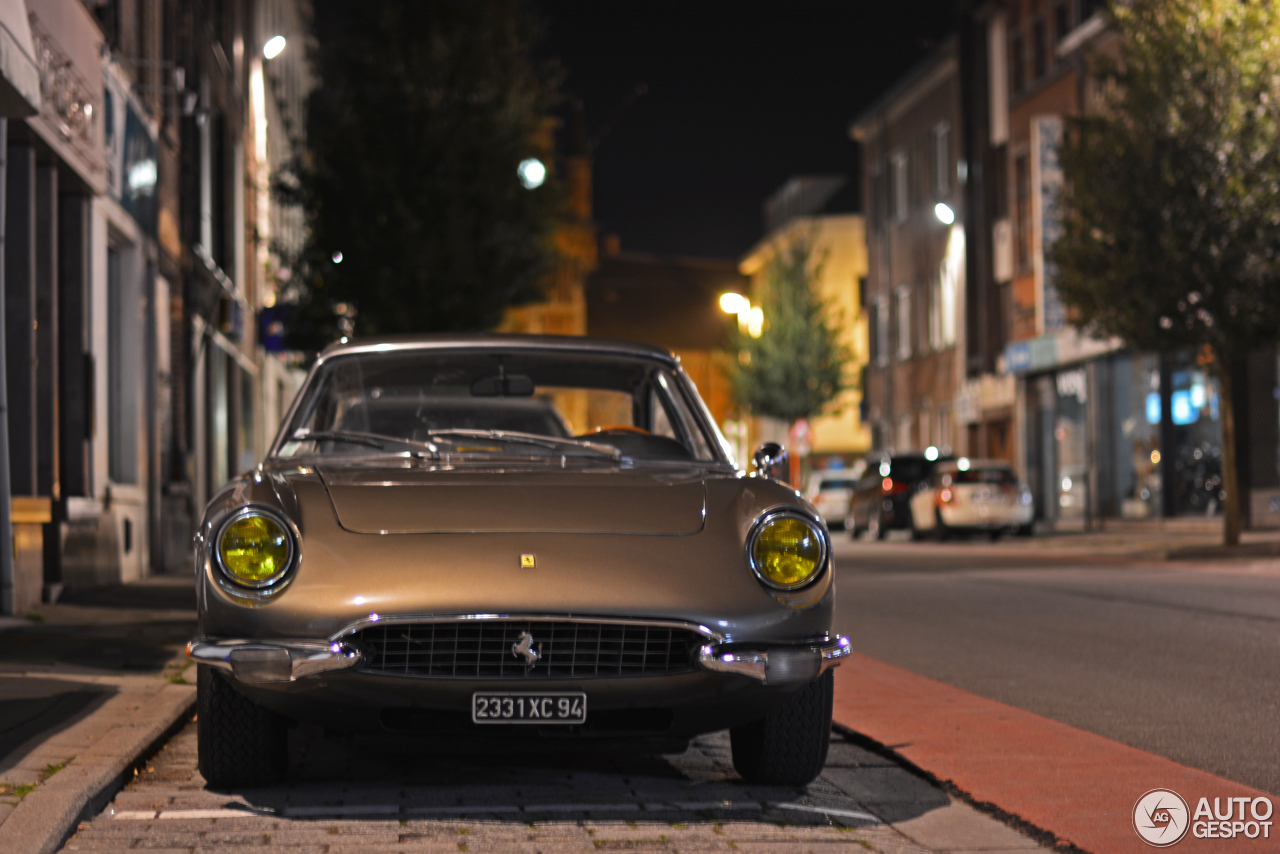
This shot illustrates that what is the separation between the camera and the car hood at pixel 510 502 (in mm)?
5297

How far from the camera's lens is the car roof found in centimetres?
679

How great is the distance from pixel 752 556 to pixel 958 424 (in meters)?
40.9

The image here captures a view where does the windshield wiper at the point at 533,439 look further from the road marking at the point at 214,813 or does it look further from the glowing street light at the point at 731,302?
the glowing street light at the point at 731,302

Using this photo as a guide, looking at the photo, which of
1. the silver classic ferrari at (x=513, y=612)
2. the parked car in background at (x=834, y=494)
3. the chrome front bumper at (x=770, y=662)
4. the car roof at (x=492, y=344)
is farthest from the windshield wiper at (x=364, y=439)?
the parked car in background at (x=834, y=494)

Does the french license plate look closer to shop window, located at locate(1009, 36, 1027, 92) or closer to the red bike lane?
the red bike lane

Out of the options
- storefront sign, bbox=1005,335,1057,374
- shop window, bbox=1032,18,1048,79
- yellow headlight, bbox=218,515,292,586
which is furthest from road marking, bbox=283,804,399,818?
shop window, bbox=1032,18,1048,79

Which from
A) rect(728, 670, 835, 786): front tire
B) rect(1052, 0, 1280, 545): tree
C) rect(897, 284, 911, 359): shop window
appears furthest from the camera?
rect(897, 284, 911, 359): shop window

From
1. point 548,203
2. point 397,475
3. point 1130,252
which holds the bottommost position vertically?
point 397,475

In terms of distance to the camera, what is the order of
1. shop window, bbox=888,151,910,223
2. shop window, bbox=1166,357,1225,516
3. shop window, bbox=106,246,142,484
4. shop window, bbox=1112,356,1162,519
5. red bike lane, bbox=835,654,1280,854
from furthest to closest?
shop window, bbox=888,151,910,223 < shop window, bbox=1112,356,1162,519 < shop window, bbox=1166,357,1225,516 < shop window, bbox=106,246,142,484 < red bike lane, bbox=835,654,1280,854

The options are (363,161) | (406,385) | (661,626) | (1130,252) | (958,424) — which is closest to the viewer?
(661,626)

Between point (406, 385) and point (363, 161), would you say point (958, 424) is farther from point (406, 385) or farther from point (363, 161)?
point (406, 385)

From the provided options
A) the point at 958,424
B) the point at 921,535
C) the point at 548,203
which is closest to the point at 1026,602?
the point at 921,535

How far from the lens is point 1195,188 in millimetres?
21703

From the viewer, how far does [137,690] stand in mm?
7902
